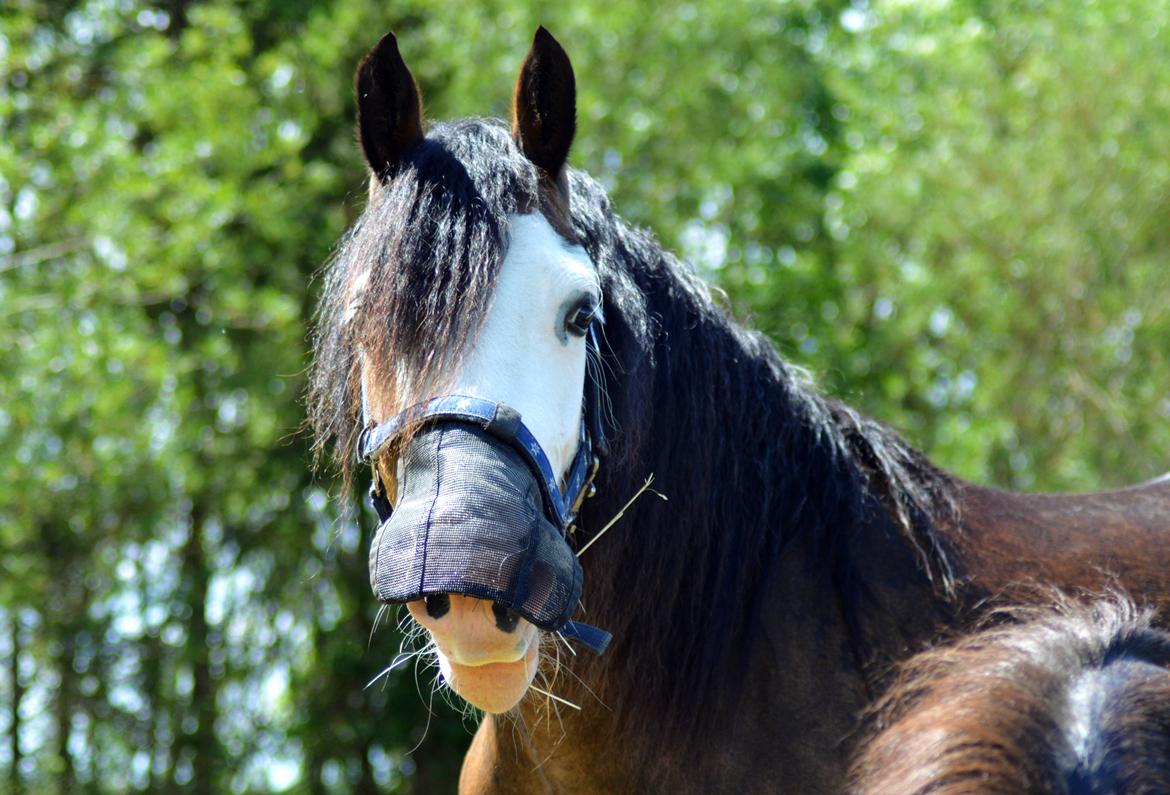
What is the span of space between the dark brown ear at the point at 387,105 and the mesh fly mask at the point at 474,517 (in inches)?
30.2

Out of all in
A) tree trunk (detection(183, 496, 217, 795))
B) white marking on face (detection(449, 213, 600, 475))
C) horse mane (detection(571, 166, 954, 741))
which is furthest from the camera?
tree trunk (detection(183, 496, 217, 795))

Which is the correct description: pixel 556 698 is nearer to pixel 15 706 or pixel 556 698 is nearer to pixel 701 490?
pixel 701 490

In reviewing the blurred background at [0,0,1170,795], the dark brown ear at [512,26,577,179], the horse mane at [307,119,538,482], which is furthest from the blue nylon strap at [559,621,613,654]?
the blurred background at [0,0,1170,795]

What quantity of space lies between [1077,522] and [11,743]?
9574 millimetres

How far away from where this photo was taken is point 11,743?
34.1ft

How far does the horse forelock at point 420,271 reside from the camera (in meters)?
2.58

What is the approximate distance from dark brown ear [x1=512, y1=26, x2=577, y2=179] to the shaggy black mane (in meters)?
0.07

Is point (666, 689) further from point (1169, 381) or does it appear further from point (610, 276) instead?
point (1169, 381)

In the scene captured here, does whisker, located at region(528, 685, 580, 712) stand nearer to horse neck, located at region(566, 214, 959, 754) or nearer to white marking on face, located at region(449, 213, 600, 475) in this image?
horse neck, located at region(566, 214, 959, 754)

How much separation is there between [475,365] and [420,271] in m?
0.26

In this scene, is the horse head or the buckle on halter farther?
the buckle on halter

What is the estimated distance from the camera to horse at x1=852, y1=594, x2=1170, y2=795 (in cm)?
145

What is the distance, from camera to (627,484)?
290 cm

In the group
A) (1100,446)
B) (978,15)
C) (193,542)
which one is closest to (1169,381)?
(1100,446)
